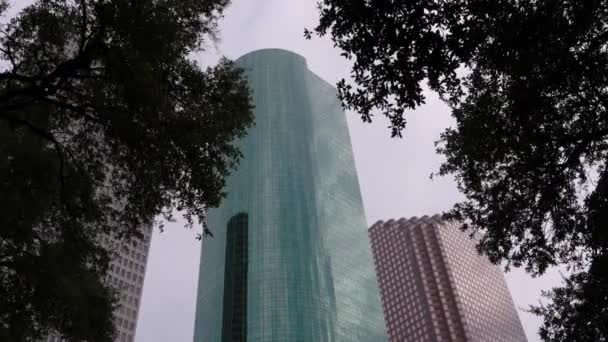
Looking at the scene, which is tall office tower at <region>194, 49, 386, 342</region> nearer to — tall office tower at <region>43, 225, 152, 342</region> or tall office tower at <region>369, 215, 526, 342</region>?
tall office tower at <region>43, 225, 152, 342</region>

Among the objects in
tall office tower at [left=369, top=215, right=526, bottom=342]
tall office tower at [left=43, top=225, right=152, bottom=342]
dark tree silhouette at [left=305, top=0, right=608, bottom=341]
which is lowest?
dark tree silhouette at [left=305, top=0, right=608, bottom=341]

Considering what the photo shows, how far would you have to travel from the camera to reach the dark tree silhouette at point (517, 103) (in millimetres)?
10461

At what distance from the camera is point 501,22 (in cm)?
1123

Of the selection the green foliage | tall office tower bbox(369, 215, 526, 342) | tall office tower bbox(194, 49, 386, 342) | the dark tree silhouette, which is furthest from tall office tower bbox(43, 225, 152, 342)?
tall office tower bbox(369, 215, 526, 342)

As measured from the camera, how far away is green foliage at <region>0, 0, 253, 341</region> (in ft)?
41.2

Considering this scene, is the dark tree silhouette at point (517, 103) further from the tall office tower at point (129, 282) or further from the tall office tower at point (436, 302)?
the tall office tower at point (436, 302)

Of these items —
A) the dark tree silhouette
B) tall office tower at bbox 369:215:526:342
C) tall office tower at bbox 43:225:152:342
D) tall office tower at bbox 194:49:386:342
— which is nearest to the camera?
the dark tree silhouette

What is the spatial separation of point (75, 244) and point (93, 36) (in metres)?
7.41

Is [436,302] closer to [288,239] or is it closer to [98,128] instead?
[288,239]

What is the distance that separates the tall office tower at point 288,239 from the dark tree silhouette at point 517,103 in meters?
98.8

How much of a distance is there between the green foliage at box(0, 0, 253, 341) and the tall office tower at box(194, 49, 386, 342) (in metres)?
99.6

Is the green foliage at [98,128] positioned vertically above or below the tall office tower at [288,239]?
below

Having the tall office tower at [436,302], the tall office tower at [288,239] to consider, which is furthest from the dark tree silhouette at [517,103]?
the tall office tower at [436,302]

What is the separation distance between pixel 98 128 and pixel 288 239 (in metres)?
111
